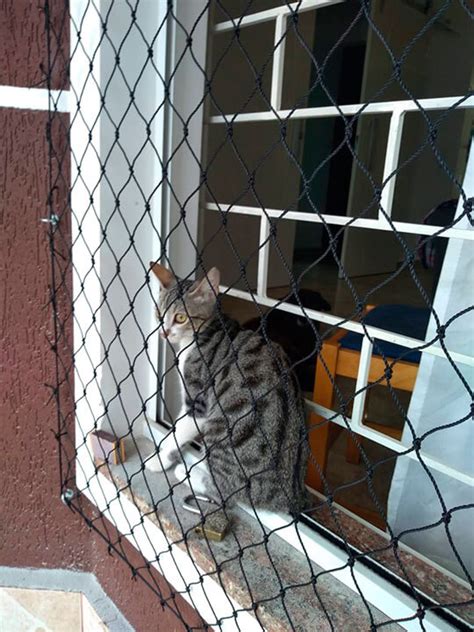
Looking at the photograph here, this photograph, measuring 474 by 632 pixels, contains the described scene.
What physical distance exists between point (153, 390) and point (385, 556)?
0.72 meters

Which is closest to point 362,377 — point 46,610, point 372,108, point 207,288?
point 207,288

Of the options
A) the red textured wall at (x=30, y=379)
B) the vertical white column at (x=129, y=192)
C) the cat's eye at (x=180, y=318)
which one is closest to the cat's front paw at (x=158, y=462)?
the vertical white column at (x=129, y=192)

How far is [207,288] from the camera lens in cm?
118

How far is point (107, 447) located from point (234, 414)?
40cm

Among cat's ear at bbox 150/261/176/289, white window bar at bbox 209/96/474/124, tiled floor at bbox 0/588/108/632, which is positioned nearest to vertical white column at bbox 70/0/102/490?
cat's ear at bbox 150/261/176/289

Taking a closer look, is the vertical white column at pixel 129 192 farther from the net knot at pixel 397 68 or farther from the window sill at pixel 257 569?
the net knot at pixel 397 68

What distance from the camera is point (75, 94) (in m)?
1.16

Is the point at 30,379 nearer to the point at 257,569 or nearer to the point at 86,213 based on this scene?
the point at 86,213

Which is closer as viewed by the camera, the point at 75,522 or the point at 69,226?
the point at 69,226

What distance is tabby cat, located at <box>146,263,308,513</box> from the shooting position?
1.00 meters

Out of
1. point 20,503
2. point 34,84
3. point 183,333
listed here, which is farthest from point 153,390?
point 34,84

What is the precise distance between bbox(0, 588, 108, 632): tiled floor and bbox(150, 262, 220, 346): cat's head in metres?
0.89

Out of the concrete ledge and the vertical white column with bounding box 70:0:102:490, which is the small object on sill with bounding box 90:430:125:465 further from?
the concrete ledge

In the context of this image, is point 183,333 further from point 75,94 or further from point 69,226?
point 75,94
